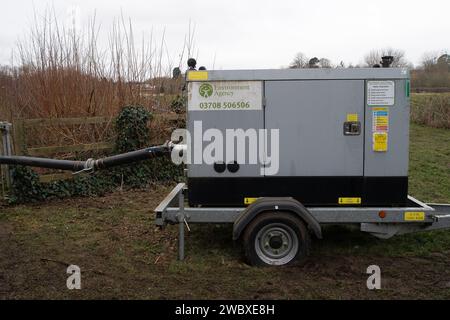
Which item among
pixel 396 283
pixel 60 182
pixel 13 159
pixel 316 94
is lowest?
pixel 396 283

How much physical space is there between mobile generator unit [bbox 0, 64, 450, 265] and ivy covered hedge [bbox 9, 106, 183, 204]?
12.6ft

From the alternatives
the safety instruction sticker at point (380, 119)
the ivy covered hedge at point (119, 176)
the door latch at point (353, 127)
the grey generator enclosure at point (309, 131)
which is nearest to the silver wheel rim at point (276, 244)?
the grey generator enclosure at point (309, 131)

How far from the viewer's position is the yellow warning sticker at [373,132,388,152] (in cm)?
468

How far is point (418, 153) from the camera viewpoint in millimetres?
13695

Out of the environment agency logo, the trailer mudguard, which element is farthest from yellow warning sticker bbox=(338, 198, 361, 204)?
the environment agency logo

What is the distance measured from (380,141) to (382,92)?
495 millimetres

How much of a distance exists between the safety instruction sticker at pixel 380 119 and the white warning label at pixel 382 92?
7 centimetres

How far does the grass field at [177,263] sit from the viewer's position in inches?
166

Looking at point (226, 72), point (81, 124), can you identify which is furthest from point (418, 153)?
point (226, 72)

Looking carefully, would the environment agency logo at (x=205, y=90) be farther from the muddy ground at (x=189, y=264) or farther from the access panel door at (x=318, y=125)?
the muddy ground at (x=189, y=264)

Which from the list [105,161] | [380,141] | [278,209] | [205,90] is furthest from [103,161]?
[380,141]

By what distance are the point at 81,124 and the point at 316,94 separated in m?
5.59

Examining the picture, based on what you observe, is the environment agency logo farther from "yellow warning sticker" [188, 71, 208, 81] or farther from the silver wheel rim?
the silver wheel rim
